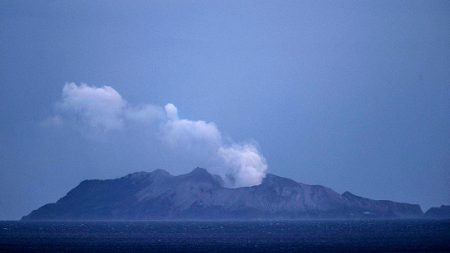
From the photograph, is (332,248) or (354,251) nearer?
(354,251)

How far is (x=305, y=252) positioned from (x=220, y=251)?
15.0 metres

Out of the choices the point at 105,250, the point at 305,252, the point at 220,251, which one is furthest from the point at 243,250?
the point at 105,250

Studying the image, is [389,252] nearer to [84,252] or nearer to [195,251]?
[195,251]

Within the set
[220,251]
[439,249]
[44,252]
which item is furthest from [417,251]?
[44,252]

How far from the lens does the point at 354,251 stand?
112000 millimetres

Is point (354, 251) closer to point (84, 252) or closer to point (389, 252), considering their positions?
point (389, 252)

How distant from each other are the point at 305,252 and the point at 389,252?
554 inches

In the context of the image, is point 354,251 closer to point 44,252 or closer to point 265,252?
point 265,252

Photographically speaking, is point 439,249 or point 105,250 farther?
point 105,250

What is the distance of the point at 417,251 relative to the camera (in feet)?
361

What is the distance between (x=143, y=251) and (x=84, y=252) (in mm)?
10241

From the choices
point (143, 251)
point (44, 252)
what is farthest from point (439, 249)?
point (44, 252)

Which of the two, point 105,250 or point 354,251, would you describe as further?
point 105,250

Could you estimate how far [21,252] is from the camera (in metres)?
114
